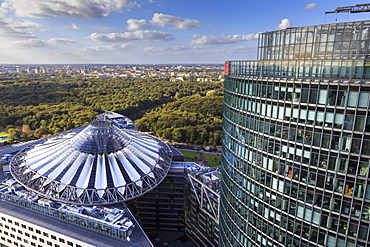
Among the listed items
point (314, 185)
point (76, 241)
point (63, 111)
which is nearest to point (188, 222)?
point (76, 241)

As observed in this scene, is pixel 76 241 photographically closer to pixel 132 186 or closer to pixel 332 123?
pixel 132 186

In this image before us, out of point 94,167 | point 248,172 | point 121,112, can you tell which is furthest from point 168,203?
point 121,112

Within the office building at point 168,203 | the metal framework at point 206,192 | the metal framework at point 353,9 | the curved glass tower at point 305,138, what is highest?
the metal framework at point 353,9

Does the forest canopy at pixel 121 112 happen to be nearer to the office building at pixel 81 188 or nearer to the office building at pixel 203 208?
the office building at pixel 81 188

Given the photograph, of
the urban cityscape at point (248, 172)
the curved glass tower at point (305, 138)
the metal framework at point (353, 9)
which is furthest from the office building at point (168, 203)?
the metal framework at point (353, 9)

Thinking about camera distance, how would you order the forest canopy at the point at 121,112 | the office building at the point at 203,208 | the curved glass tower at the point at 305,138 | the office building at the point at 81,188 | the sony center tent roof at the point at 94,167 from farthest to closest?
1. the forest canopy at the point at 121,112
2. the office building at the point at 203,208
3. the sony center tent roof at the point at 94,167
4. the office building at the point at 81,188
5. the curved glass tower at the point at 305,138

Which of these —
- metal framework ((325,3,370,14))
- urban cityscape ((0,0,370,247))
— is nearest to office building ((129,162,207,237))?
urban cityscape ((0,0,370,247))
